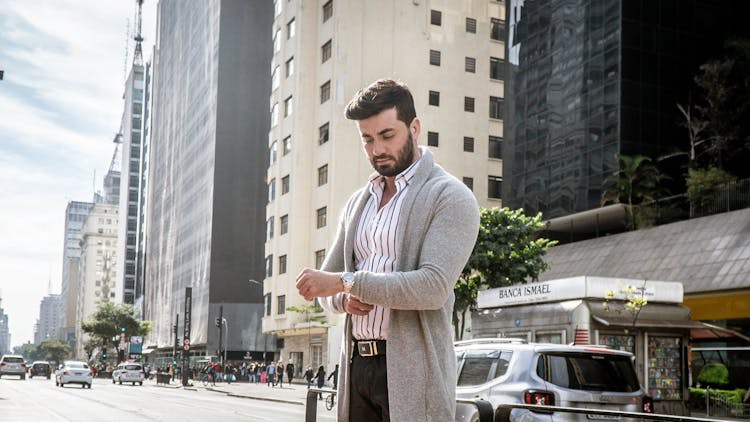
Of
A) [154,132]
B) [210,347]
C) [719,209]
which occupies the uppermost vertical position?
[154,132]

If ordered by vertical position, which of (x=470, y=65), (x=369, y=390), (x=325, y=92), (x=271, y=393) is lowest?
(x=271, y=393)

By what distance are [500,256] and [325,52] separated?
28.2 m

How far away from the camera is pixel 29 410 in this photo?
19.2 m

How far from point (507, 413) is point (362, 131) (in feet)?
3.44

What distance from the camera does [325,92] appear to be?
5809cm

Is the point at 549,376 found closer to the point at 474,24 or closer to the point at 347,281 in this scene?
the point at 347,281

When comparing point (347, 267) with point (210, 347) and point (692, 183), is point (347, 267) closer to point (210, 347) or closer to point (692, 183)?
point (692, 183)

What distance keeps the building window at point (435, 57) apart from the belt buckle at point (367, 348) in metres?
56.9

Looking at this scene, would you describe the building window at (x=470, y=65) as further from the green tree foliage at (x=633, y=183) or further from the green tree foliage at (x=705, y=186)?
the green tree foliage at (x=705, y=186)

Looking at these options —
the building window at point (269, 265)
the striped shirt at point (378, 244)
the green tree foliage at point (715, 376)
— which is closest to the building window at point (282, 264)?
the building window at point (269, 265)

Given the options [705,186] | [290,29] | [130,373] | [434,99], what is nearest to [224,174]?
[290,29]

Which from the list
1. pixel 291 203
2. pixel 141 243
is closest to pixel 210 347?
pixel 291 203

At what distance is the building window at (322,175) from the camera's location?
186ft

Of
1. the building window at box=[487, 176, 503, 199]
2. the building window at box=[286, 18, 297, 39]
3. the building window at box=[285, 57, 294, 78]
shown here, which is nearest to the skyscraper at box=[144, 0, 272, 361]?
the building window at box=[286, 18, 297, 39]
